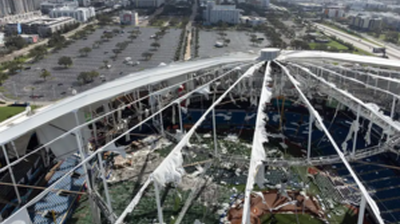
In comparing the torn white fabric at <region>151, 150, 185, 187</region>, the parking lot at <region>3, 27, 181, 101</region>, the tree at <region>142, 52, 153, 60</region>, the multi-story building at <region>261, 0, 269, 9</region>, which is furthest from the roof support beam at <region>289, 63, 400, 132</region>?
the multi-story building at <region>261, 0, 269, 9</region>

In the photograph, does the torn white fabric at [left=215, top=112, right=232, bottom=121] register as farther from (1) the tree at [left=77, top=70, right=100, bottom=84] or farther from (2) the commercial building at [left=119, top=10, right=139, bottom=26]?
(2) the commercial building at [left=119, top=10, right=139, bottom=26]

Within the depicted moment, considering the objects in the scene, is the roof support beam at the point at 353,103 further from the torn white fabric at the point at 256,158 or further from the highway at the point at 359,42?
the highway at the point at 359,42

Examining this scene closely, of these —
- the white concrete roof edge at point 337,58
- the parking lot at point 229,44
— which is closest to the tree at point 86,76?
the parking lot at point 229,44

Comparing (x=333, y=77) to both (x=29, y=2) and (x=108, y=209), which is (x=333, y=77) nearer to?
(x=108, y=209)

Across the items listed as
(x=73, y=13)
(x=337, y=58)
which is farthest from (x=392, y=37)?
(x=73, y=13)

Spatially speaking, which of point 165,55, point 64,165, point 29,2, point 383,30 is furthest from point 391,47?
point 29,2
